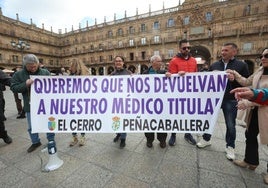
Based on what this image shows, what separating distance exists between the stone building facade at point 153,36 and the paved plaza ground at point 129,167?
15020mm

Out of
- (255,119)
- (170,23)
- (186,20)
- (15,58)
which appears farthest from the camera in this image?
(15,58)

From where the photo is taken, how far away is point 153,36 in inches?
1132

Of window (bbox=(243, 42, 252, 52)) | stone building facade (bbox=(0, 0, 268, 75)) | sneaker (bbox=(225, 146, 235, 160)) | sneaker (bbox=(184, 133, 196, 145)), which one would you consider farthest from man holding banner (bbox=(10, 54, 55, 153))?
Answer: window (bbox=(243, 42, 252, 52))

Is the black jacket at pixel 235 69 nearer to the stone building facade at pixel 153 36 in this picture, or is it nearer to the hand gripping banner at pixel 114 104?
the hand gripping banner at pixel 114 104

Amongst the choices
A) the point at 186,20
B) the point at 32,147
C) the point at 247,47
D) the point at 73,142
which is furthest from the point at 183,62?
the point at 186,20

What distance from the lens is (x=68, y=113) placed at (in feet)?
7.14

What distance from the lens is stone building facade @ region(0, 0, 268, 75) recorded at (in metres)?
22.2

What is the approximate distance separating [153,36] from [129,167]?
30.1 m

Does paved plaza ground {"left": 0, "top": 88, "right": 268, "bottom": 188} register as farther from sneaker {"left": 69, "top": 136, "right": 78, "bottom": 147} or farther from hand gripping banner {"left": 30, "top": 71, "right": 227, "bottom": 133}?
hand gripping banner {"left": 30, "top": 71, "right": 227, "bottom": 133}

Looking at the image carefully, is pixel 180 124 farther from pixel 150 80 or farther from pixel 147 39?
pixel 147 39

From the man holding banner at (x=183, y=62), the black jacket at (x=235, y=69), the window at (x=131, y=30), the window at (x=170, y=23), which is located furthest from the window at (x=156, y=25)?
the black jacket at (x=235, y=69)

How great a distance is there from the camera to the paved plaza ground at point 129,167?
184 centimetres

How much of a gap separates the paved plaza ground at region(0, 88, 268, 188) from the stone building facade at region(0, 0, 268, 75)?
1502cm

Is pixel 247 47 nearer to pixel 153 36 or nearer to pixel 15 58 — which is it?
pixel 153 36
